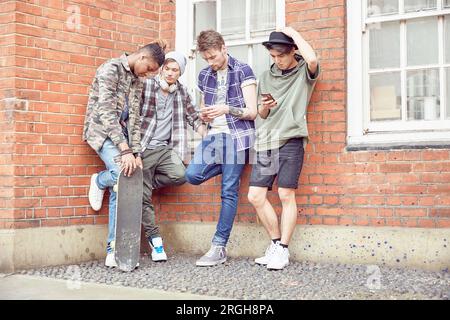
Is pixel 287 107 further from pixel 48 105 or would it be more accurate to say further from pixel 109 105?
pixel 48 105

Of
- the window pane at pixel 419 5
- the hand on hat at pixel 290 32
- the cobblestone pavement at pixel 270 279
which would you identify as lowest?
the cobblestone pavement at pixel 270 279

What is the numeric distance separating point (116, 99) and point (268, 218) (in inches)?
69.9

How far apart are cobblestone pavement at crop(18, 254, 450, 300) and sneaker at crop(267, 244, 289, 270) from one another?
7 cm

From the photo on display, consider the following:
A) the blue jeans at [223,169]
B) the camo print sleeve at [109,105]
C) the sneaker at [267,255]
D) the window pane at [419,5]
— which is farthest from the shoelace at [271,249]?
the window pane at [419,5]

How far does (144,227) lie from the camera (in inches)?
250

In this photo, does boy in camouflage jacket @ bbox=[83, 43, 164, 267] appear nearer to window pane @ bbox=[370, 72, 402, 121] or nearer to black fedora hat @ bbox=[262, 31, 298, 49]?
black fedora hat @ bbox=[262, 31, 298, 49]

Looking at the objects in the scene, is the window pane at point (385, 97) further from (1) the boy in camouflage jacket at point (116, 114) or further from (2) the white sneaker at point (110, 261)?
(2) the white sneaker at point (110, 261)

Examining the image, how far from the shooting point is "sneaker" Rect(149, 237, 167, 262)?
6297 mm

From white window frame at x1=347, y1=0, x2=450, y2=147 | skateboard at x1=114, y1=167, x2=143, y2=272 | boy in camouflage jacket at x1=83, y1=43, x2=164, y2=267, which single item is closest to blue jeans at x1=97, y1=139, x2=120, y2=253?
boy in camouflage jacket at x1=83, y1=43, x2=164, y2=267

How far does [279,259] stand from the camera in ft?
18.9

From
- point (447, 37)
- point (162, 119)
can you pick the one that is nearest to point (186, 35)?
point (162, 119)

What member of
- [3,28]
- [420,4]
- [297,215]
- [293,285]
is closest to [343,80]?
[420,4]

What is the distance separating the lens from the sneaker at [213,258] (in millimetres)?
6010

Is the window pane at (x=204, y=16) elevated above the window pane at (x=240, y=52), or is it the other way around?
the window pane at (x=204, y=16)
